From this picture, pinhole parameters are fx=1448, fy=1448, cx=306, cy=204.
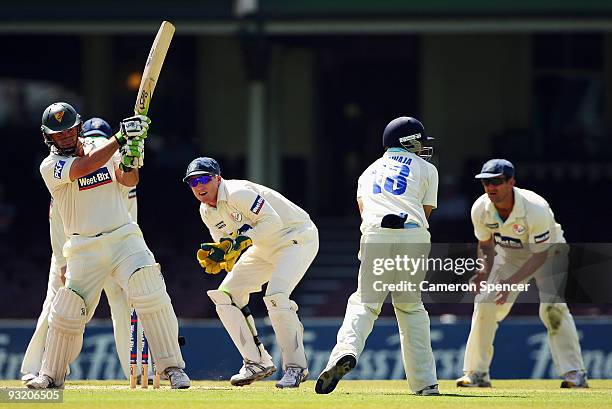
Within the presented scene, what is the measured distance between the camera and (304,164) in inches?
795

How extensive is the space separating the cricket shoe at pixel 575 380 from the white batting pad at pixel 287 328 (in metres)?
2.24

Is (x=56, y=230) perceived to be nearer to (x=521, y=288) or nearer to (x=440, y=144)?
(x=521, y=288)

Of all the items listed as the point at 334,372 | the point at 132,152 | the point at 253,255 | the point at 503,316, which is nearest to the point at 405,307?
the point at 334,372

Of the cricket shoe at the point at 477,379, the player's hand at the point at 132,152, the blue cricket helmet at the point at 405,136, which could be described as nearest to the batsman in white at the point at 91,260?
the player's hand at the point at 132,152

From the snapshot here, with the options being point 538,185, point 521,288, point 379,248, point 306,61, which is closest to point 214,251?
point 379,248

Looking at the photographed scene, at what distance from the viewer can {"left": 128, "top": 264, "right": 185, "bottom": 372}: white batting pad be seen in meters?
8.82

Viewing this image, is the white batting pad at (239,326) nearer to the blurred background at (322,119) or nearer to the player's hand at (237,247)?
the player's hand at (237,247)

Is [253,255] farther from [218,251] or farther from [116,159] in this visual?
[116,159]

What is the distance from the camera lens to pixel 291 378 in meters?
9.52

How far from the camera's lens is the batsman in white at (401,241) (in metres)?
8.73

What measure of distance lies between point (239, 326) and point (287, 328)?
13.3 inches

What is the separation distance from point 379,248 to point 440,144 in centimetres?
1132

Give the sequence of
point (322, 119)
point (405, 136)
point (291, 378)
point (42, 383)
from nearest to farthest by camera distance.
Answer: point (42, 383)
point (405, 136)
point (291, 378)
point (322, 119)

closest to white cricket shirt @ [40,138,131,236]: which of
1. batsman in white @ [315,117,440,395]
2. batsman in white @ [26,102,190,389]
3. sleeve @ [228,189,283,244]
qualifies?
batsman in white @ [26,102,190,389]
